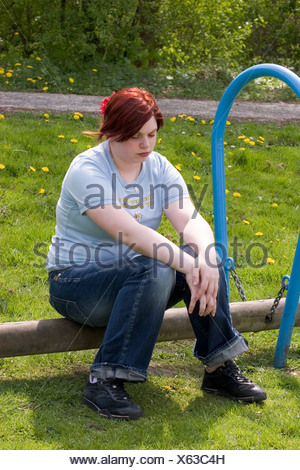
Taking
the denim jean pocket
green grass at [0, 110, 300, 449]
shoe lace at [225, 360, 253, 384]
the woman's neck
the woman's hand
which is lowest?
green grass at [0, 110, 300, 449]

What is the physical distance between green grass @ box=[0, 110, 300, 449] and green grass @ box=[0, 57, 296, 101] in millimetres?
1425

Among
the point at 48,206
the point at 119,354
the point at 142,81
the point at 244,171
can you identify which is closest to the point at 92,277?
the point at 119,354

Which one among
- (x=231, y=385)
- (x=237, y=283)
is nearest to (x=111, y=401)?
(x=231, y=385)

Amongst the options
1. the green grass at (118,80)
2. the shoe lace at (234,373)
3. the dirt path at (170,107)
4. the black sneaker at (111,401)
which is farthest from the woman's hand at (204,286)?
the green grass at (118,80)

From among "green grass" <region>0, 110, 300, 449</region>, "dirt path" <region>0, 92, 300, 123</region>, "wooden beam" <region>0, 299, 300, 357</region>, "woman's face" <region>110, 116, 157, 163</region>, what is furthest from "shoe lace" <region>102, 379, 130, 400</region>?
"dirt path" <region>0, 92, 300, 123</region>

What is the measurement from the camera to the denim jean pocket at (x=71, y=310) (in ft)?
9.08

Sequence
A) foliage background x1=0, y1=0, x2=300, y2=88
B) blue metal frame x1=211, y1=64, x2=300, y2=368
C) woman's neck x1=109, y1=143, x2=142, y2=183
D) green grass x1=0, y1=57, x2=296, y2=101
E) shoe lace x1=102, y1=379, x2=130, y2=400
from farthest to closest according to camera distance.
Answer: foliage background x1=0, y1=0, x2=300, y2=88 → green grass x1=0, y1=57, x2=296, y2=101 → blue metal frame x1=211, y1=64, x2=300, y2=368 → woman's neck x1=109, y1=143, x2=142, y2=183 → shoe lace x1=102, y1=379, x2=130, y2=400

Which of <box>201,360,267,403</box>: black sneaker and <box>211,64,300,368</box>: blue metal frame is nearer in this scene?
<box>201,360,267,403</box>: black sneaker

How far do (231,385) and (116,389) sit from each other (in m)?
0.51

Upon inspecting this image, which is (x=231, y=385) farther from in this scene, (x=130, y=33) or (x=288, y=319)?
(x=130, y=33)

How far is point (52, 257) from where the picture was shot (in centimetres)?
287

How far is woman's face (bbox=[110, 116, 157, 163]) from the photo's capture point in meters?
2.76

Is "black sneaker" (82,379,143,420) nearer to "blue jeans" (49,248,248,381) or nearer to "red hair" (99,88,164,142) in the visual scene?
"blue jeans" (49,248,248,381)

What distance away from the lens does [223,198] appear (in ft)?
10.9
